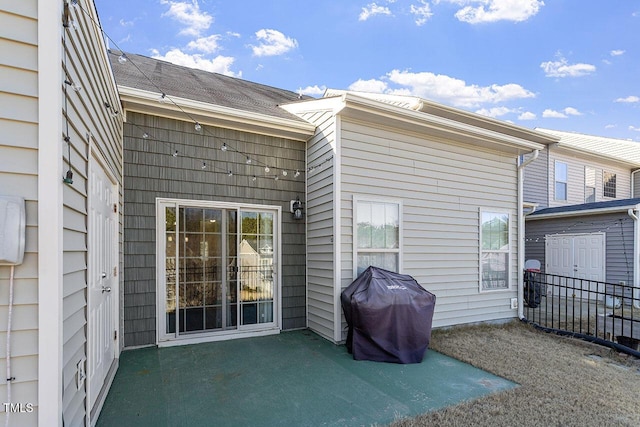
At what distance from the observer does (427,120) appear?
461 centimetres

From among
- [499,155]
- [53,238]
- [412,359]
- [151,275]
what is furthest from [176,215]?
[499,155]

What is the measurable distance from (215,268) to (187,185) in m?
1.21

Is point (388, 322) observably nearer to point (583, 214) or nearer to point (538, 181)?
point (583, 214)

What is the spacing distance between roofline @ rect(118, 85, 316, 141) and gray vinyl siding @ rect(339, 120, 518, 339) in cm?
90

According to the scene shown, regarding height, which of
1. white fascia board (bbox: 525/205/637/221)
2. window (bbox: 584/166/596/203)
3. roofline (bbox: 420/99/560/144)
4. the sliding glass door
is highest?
roofline (bbox: 420/99/560/144)

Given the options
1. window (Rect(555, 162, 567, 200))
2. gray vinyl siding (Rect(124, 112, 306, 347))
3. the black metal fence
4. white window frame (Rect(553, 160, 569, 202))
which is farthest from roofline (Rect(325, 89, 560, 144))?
window (Rect(555, 162, 567, 200))

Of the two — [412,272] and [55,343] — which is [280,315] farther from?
[55,343]

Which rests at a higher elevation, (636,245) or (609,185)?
(609,185)

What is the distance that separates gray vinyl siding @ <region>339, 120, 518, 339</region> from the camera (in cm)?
446

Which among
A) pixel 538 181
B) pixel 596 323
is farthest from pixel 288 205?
pixel 538 181

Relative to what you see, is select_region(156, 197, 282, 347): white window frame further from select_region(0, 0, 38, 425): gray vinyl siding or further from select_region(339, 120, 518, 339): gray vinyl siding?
select_region(0, 0, 38, 425): gray vinyl siding

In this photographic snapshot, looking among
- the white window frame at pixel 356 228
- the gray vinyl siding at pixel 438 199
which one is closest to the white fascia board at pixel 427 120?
the gray vinyl siding at pixel 438 199

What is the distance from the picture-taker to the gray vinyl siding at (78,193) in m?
1.76

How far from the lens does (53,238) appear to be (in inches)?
61.8
